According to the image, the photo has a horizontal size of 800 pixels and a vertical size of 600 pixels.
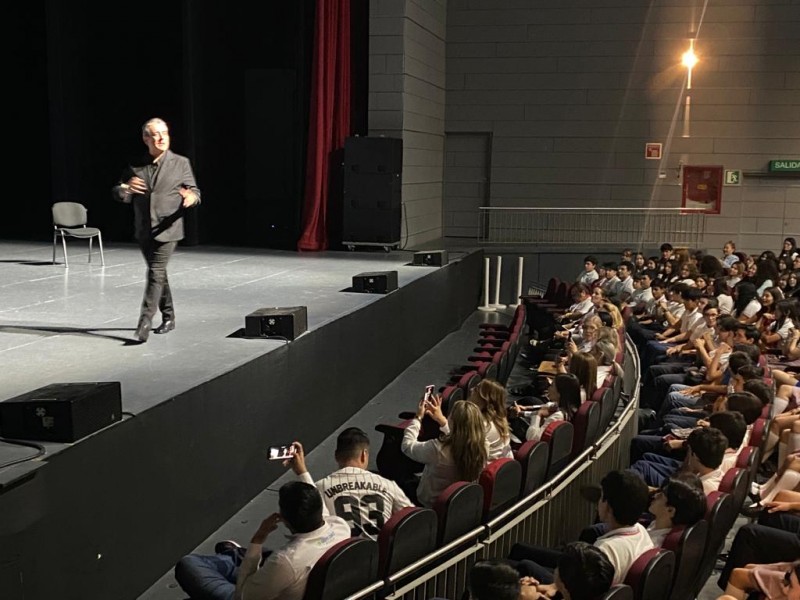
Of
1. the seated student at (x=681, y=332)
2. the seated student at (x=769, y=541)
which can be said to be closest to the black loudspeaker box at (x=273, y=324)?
the seated student at (x=769, y=541)

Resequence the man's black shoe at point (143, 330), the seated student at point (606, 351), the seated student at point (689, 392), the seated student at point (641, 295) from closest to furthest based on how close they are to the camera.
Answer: the man's black shoe at point (143, 330) < the seated student at point (689, 392) < the seated student at point (606, 351) < the seated student at point (641, 295)

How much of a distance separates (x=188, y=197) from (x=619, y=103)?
10.2 meters

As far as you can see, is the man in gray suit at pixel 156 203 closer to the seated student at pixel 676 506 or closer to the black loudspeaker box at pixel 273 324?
the black loudspeaker box at pixel 273 324

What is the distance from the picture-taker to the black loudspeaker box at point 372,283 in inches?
280

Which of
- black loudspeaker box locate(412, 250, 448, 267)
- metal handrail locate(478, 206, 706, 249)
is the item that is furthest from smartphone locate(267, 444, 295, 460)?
metal handrail locate(478, 206, 706, 249)

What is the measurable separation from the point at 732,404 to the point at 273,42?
8.45 metres

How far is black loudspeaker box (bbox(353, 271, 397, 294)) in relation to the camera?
23.3 ft

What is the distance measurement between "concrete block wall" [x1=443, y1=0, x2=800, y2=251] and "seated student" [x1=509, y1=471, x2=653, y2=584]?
36.7ft

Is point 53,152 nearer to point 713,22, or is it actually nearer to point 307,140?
point 307,140

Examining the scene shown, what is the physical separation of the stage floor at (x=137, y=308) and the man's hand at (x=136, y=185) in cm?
84

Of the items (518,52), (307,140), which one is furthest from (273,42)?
(518,52)

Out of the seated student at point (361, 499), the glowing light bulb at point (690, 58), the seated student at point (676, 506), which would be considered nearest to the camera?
the seated student at point (676, 506)

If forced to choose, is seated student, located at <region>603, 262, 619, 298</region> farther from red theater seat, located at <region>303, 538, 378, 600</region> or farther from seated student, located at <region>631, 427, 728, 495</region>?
red theater seat, located at <region>303, 538, 378, 600</region>

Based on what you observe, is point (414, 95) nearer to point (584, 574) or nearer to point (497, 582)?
point (584, 574)
